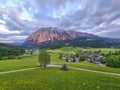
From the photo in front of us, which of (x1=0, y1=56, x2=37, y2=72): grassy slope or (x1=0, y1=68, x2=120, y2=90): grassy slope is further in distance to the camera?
(x1=0, y1=56, x2=37, y2=72): grassy slope

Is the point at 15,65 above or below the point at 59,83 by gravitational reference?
below

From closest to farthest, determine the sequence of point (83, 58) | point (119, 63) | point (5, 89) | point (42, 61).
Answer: point (5, 89)
point (42, 61)
point (119, 63)
point (83, 58)

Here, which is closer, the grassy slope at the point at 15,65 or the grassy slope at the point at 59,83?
the grassy slope at the point at 59,83

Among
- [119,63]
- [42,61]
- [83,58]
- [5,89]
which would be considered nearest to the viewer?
[5,89]

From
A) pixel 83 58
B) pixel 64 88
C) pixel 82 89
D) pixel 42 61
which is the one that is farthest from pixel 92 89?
pixel 83 58

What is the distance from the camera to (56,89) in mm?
31797

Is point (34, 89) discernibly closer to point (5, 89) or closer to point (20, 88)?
point (20, 88)

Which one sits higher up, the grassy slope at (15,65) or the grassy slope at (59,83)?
the grassy slope at (59,83)

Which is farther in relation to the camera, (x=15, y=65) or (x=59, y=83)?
(x=15, y=65)

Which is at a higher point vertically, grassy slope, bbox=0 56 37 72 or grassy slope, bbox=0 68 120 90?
grassy slope, bbox=0 68 120 90

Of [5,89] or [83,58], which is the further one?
[83,58]

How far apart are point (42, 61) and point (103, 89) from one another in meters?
49.9

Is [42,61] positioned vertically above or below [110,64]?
above

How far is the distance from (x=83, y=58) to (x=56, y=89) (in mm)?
130835
